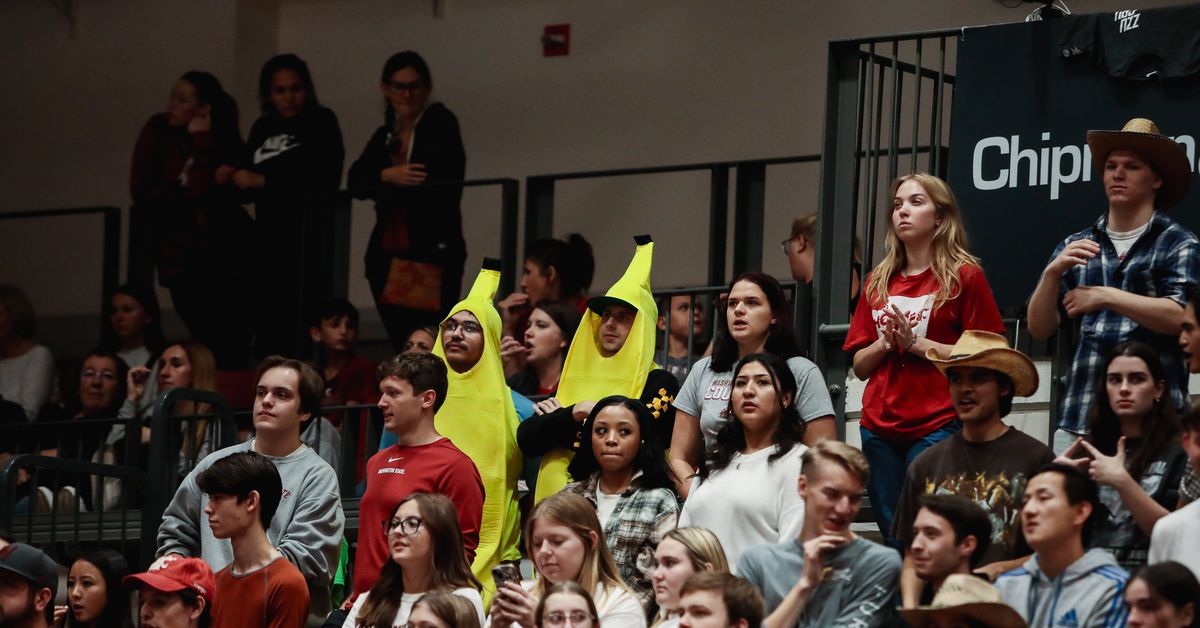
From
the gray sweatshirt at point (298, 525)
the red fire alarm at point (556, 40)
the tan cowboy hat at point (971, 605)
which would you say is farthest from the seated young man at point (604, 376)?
the red fire alarm at point (556, 40)

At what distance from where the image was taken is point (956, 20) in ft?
37.6

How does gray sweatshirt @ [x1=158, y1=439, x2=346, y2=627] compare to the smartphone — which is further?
gray sweatshirt @ [x1=158, y1=439, x2=346, y2=627]

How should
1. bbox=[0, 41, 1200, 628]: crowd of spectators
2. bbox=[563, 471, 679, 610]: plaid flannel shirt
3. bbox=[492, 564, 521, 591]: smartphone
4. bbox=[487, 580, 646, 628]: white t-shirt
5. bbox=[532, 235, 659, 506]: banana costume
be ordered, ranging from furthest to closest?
bbox=[532, 235, 659, 506]: banana costume → bbox=[563, 471, 679, 610]: plaid flannel shirt → bbox=[492, 564, 521, 591]: smartphone → bbox=[487, 580, 646, 628]: white t-shirt → bbox=[0, 41, 1200, 628]: crowd of spectators

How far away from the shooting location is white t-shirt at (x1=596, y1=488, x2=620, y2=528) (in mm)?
7188

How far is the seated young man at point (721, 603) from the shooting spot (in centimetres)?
579

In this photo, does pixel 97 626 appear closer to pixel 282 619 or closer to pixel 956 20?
pixel 282 619

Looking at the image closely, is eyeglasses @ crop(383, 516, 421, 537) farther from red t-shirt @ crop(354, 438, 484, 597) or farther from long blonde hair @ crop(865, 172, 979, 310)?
long blonde hair @ crop(865, 172, 979, 310)

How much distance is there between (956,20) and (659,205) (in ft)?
7.08

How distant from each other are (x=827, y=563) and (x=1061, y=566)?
0.67 m

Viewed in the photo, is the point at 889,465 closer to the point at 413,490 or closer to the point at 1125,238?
the point at 1125,238

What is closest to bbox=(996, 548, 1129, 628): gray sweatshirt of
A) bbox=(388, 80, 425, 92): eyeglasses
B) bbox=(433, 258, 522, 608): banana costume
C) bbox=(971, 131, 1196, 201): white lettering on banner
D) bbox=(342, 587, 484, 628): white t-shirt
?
bbox=(342, 587, 484, 628): white t-shirt

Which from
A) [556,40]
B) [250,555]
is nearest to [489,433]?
[250,555]

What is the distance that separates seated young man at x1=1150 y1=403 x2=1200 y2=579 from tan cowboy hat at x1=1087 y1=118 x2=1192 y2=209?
1.45 m

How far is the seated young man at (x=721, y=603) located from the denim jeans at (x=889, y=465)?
1.13 metres
